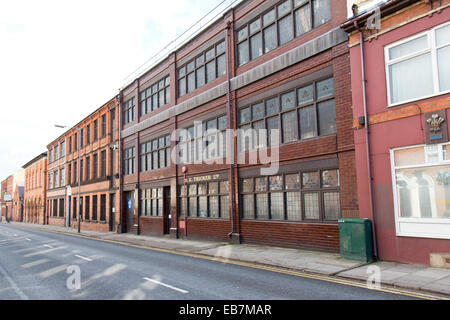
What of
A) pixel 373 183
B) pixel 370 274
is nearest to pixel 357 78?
pixel 373 183

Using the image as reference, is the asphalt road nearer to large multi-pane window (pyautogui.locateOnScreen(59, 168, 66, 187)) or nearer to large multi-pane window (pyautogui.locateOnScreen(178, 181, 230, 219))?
large multi-pane window (pyautogui.locateOnScreen(178, 181, 230, 219))

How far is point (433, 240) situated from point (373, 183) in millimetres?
2473

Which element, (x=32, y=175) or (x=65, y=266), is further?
(x=32, y=175)

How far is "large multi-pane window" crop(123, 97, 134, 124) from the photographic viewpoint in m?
30.1

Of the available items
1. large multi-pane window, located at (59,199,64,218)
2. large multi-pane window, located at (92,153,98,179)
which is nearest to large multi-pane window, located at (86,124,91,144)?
large multi-pane window, located at (92,153,98,179)

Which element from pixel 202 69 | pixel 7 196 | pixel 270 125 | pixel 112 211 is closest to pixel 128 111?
pixel 112 211

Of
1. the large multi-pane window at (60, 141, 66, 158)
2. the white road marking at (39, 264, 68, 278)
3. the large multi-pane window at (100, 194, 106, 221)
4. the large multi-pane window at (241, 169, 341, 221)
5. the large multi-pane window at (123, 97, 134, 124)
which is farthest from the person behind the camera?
the large multi-pane window at (60, 141, 66, 158)

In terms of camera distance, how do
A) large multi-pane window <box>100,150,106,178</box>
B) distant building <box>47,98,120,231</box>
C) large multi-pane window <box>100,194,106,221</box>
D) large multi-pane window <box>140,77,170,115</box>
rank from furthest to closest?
large multi-pane window <box>100,150,106,178</box> → large multi-pane window <box>100,194,106,221</box> → distant building <box>47,98,120,231</box> → large multi-pane window <box>140,77,170,115</box>

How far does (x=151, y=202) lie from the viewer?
85.9 ft

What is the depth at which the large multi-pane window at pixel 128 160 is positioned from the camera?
29.5 metres

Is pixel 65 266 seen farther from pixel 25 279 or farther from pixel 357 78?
pixel 357 78

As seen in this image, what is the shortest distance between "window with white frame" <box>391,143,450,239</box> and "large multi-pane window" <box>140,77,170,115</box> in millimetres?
17523

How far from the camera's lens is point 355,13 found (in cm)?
1235

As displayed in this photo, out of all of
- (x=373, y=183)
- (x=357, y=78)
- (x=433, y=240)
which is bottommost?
(x=433, y=240)
